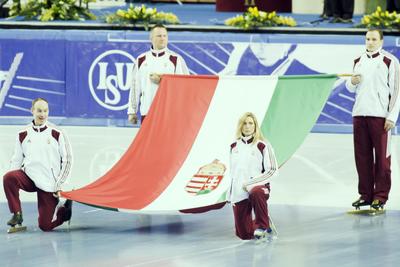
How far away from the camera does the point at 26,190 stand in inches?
426

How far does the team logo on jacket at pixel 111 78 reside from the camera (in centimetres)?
1756

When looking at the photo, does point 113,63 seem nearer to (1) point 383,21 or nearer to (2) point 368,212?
(1) point 383,21

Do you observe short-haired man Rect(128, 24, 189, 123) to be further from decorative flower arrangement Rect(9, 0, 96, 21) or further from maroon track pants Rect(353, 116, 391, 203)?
decorative flower arrangement Rect(9, 0, 96, 21)

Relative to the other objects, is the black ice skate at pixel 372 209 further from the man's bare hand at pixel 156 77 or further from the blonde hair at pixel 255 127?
the man's bare hand at pixel 156 77

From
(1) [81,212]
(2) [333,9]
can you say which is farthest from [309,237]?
(2) [333,9]

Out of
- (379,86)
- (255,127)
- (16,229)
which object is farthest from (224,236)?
(379,86)

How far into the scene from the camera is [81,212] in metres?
11.8

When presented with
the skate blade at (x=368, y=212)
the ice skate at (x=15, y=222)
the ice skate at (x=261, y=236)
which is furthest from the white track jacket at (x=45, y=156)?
the skate blade at (x=368, y=212)

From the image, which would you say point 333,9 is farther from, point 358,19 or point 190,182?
point 190,182

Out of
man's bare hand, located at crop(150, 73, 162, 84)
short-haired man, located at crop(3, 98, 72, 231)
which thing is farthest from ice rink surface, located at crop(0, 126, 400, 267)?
man's bare hand, located at crop(150, 73, 162, 84)

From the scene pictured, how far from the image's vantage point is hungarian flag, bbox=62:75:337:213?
11305mm

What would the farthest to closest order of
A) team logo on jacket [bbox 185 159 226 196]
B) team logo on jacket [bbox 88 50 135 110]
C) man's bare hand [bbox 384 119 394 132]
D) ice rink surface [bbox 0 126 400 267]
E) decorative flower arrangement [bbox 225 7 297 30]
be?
decorative flower arrangement [bbox 225 7 297 30]
team logo on jacket [bbox 88 50 135 110]
man's bare hand [bbox 384 119 394 132]
team logo on jacket [bbox 185 159 226 196]
ice rink surface [bbox 0 126 400 267]

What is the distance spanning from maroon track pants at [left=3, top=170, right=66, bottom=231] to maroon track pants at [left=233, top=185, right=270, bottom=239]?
168 centimetres

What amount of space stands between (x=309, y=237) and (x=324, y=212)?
49.7 inches
